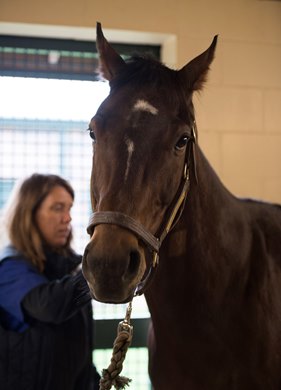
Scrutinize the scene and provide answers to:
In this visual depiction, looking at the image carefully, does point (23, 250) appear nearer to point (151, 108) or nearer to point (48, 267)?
point (48, 267)

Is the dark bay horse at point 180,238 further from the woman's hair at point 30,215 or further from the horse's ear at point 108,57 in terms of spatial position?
the woman's hair at point 30,215

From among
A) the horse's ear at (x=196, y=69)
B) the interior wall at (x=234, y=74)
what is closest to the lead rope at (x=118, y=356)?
the horse's ear at (x=196, y=69)

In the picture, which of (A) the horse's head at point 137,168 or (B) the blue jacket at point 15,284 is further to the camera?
(B) the blue jacket at point 15,284

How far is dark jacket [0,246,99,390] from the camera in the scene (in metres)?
1.53

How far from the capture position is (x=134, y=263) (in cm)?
91

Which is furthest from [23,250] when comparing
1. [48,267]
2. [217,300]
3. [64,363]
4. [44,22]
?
[44,22]

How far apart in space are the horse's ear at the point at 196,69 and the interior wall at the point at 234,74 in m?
1.28

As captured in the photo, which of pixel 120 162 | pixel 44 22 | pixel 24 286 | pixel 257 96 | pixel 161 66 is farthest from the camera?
pixel 257 96

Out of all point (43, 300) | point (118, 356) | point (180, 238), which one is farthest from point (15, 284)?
point (180, 238)

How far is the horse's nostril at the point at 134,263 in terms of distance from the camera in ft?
2.95

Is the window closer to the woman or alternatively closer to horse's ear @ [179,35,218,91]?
the woman

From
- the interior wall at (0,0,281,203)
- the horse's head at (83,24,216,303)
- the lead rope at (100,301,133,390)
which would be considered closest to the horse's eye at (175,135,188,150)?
the horse's head at (83,24,216,303)

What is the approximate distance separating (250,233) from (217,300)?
0.84 ft

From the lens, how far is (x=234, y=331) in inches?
47.1
